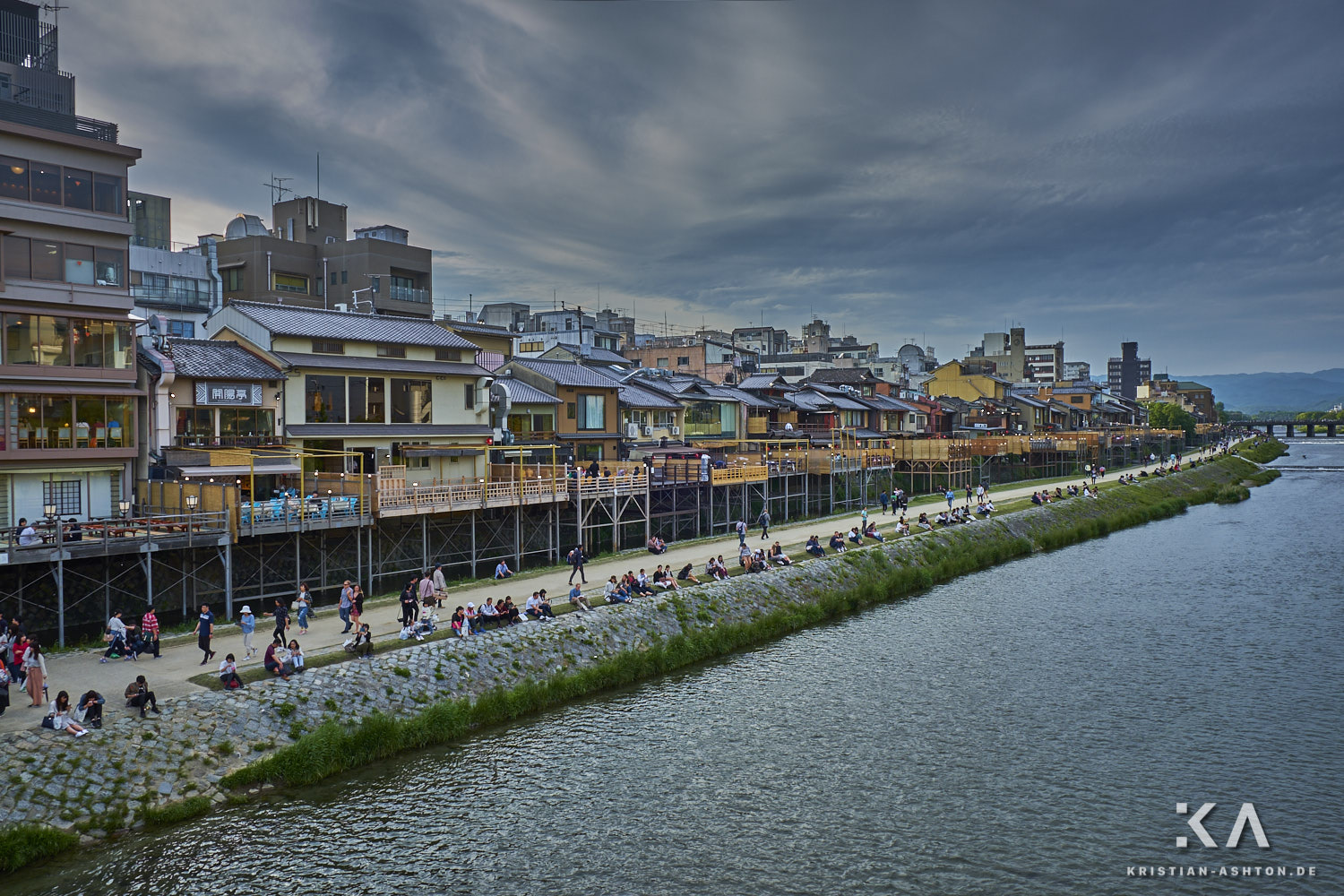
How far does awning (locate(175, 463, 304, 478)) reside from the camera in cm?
3500

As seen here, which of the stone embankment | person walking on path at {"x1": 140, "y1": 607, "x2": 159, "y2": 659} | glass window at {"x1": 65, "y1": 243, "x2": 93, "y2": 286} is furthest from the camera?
glass window at {"x1": 65, "y1": 243, "x2": 93, "y2": 286}

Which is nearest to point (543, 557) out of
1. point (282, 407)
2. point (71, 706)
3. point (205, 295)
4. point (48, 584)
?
point (282, 407)

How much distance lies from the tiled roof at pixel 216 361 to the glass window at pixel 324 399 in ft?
5.33

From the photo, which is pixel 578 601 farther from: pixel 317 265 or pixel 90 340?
pixel 317 265

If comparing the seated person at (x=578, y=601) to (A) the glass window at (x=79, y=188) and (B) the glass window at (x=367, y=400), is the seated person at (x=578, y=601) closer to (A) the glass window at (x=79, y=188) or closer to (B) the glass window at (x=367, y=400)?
(B) the glass window at (x=367, y=400)

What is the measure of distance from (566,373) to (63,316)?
3074 cm

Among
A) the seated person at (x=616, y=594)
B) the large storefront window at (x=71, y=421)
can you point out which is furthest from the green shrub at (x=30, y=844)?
the seated person at (x=616, y=594)

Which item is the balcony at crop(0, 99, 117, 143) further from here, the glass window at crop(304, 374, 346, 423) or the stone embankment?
the stone embankment

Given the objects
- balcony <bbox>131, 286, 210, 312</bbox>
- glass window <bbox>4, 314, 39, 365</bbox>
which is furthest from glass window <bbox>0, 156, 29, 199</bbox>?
balcony <bbox>131, 286, 210, 312</bbox>

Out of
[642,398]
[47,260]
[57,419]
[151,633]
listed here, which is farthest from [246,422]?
[642,398]

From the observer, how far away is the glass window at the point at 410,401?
44.5 m

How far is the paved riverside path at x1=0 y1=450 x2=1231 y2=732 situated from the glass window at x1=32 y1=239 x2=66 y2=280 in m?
12.9

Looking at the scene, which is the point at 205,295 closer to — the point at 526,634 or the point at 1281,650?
the point at 526,634

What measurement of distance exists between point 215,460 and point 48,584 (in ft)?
29.5
